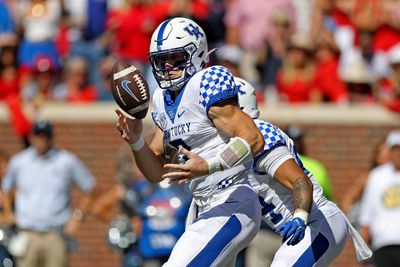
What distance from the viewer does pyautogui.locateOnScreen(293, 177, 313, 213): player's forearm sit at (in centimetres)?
695

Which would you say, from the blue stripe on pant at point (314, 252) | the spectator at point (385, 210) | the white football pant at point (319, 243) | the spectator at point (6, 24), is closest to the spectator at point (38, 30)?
the spectator at point (6, 24)

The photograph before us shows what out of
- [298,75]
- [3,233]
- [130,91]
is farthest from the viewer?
[298,75]

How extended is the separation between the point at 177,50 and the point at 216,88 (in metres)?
0.40

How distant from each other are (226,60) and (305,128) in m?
1.64

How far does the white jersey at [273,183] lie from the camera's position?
7.27 meters

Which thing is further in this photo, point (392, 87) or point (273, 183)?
point (392, 87)

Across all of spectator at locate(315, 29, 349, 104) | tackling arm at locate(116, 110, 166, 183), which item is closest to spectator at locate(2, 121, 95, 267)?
spectator at locate(315, 29, 349, 104)

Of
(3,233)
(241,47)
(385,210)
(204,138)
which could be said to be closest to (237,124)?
(204,138)

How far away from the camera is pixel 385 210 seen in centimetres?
1113

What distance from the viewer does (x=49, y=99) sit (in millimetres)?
14383

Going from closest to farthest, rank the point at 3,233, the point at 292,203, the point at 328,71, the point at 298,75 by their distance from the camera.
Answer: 1. the point at 292,203
2. the point at 3,233
3. the point at 328,71
4. the point at 298,75

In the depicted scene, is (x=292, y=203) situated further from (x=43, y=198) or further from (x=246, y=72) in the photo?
(x=246, y=72)

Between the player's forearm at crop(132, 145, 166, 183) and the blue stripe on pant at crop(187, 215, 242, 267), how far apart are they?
0.57 meters

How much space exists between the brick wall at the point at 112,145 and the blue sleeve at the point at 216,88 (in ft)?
21.9
